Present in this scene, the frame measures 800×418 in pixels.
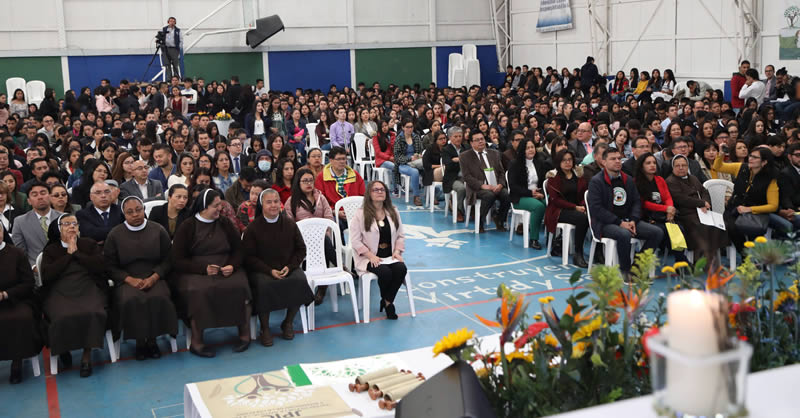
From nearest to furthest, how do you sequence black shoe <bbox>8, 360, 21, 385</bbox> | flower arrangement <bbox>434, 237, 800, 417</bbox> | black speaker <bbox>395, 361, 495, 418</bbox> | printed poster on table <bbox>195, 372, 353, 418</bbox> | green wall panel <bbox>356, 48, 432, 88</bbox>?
black speaker <bbox>395, 361, 495, 418</bbox>
flower arrangement <bbox>434, 237, 800, 417</bbox>
printed poster on table <bbox>195, 372, 353, 418</bbox>
black shoe <bbox>8, 360, 21, 385</bbox>
green wall panel <bbox>356, 48, 432, 88</bbox>

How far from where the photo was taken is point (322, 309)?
22.4 feet

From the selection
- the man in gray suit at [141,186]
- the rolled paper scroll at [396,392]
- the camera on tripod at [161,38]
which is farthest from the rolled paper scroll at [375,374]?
the camera on tripod at [161,38]

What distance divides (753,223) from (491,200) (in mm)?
2896

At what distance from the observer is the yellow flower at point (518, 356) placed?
8.28ft

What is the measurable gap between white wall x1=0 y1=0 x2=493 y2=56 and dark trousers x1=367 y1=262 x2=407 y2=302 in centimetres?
1589

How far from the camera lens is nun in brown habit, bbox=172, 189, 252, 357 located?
5.72 m

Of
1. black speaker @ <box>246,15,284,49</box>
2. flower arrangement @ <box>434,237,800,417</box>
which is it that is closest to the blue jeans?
flower arrangement @ <box>434,237,800,417</box>

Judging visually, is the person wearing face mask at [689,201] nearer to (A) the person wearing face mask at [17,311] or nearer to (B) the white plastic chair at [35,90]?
(A) the person wearing face mask at [17,311]

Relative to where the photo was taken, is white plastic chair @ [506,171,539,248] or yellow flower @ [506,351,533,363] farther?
white plastic chair @ [506,171,539,248]

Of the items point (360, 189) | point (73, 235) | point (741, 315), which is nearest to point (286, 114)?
point (360, 189)

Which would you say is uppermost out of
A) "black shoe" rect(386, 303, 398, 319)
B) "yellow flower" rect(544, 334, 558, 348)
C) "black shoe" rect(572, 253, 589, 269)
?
"yellow flower" rect(544, 334, 558, 348)

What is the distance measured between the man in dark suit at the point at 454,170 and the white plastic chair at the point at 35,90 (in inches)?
510

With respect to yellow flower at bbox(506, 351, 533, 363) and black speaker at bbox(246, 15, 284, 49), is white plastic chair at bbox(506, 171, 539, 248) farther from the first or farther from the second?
black speaker at bbox(246, 15, 284, 49)

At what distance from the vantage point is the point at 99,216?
6.11 meters
